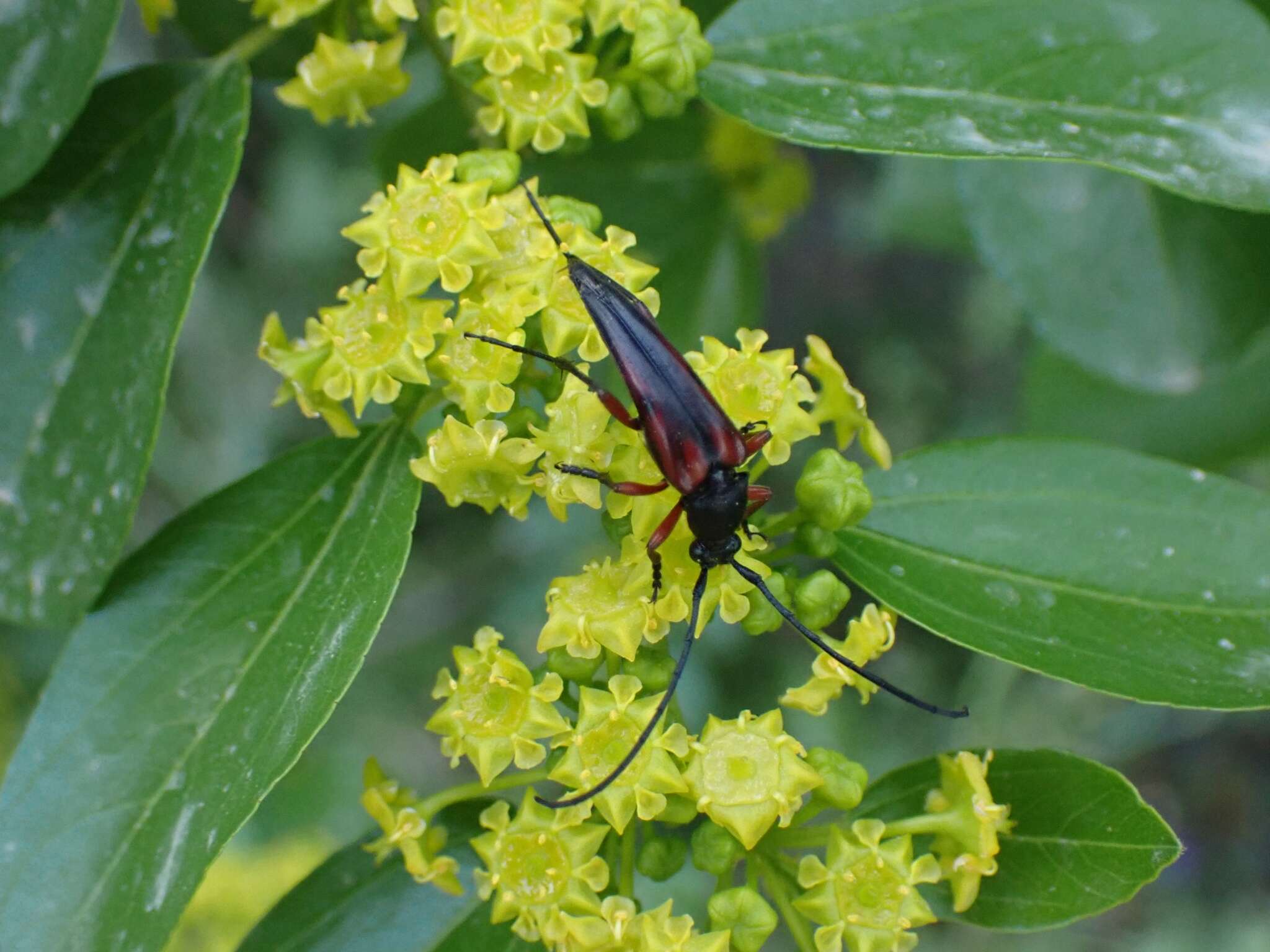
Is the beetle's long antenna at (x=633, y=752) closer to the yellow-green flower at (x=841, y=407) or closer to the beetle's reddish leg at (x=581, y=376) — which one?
the beetle's reddish leg at (x=581, y=376)

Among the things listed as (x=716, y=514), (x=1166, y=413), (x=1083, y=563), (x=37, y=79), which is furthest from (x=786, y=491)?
(x=37, y=79)

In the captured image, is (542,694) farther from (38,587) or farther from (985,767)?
(38,587)

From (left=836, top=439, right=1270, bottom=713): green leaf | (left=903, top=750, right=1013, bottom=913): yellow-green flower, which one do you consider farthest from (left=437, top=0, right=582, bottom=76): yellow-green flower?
(left=903, top=750, right=1013, bottom=913): yellow-green flower

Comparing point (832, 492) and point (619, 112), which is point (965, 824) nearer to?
point (832, 492)

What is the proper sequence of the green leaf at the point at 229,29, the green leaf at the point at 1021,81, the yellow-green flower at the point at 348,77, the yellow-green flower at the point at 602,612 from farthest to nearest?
the green leaf at the point at 229,29 < the yellow-green flower at the point at 348,77 < the green leaf at the point at 1021,81 < the yellow-green flower at the point at 602,612

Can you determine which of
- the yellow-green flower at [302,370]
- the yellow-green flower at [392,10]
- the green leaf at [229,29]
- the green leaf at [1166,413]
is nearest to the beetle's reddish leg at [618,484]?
the yellow-green flower at [302,370]

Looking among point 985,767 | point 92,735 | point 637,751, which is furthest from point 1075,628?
point 92,735
